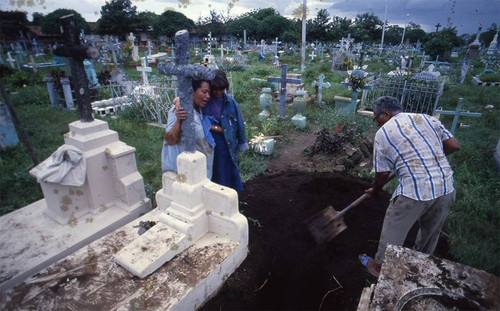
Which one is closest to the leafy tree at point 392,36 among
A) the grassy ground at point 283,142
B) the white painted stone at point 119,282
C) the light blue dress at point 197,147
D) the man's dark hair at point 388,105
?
the grassy ground at point 283,142

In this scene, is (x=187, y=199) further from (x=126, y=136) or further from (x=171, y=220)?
(x=126, y=136)

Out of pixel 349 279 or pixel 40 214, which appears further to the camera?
pixel 40 214

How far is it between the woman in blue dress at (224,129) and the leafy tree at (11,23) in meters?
1.69

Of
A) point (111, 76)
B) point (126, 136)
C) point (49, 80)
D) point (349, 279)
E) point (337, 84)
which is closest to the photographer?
point (349, 279)

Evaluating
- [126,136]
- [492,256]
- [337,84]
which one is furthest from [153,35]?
[492,256]

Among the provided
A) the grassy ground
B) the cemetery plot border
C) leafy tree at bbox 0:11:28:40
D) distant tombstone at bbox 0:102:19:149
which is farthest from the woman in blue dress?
the cemetery plot border

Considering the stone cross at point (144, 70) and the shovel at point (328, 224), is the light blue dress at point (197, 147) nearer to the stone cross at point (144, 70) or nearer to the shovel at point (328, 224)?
the shovel at point (328, 224)

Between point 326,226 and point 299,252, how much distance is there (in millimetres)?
496

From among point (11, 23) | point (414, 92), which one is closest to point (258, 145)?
point (11, 23)

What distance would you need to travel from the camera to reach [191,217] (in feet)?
8.55

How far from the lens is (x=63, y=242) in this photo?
271cm

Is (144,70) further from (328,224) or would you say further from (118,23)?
(118,23)

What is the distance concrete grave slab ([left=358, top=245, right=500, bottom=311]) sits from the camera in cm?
153

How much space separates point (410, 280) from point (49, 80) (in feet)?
33.7
